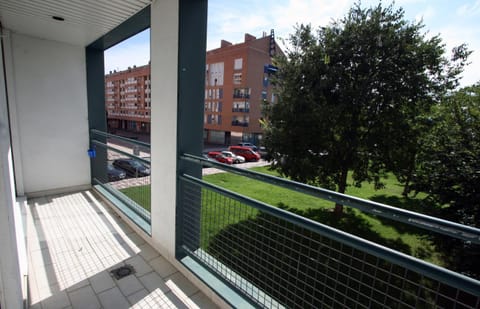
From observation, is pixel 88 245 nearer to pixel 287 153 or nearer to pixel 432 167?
pixel 287 153

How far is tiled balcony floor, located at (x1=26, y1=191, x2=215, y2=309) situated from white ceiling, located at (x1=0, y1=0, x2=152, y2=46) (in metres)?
2.21

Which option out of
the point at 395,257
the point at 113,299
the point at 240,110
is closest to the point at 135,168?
the point at 113,299

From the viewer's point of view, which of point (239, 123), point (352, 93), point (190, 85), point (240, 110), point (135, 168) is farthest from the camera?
point (239, 123)

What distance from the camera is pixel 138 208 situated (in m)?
2.75

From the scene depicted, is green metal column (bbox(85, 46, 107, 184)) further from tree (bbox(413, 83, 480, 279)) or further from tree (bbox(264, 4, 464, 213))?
tree (bbox(413, 83, 480, 279))

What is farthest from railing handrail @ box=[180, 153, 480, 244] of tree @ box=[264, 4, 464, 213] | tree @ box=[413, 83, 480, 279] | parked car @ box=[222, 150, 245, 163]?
parked car @ box=[222, 150, 245, 163]

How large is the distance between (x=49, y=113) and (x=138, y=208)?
2.12m

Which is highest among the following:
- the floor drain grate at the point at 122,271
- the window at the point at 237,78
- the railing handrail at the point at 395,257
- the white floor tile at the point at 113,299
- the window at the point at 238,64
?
the window at the point at 238,64

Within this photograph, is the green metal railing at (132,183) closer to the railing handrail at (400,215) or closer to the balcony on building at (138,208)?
the balcony on building at (138,208)

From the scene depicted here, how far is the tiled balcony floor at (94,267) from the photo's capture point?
5.45 ft

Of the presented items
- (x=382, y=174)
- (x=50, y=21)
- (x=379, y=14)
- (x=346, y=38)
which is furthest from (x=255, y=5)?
(x=382, y=174)

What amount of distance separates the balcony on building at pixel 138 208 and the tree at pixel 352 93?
3166 mm

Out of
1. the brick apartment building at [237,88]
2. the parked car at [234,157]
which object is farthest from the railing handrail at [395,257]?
the brick apartment building at [237,88]

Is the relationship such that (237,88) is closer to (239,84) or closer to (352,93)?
(239,84)
